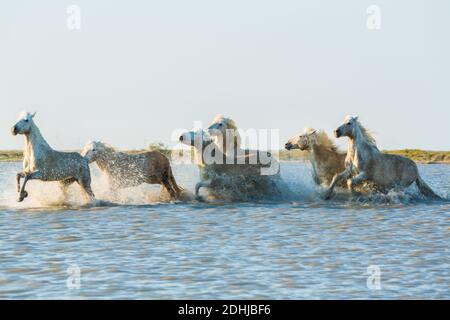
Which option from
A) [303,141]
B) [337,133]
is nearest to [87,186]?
[303,141]

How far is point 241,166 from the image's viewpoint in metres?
19.3

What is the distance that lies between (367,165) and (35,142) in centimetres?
638

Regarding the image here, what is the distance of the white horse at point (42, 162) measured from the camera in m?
17.4

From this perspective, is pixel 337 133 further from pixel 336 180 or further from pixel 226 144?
pixel 226 144

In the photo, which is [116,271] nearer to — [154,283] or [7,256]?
[154,283]

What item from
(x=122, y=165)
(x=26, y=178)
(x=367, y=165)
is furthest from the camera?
(x=367, y=165)

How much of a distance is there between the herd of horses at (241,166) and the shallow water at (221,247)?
1.32 ft

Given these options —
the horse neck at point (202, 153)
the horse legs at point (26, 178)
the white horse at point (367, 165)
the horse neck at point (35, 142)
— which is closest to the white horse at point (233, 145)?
the horse neck at point (202, 153)

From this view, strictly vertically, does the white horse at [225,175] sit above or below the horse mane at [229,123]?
below

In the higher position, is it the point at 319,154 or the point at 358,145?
the point at 358,145

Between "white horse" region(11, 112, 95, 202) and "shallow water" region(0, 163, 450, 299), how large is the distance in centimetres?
53

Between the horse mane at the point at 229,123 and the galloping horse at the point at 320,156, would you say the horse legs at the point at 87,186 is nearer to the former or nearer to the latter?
the horse mane at the point at 229,123

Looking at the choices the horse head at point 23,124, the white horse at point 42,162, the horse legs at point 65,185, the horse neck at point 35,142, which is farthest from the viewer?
the horse legs at point 65,185
